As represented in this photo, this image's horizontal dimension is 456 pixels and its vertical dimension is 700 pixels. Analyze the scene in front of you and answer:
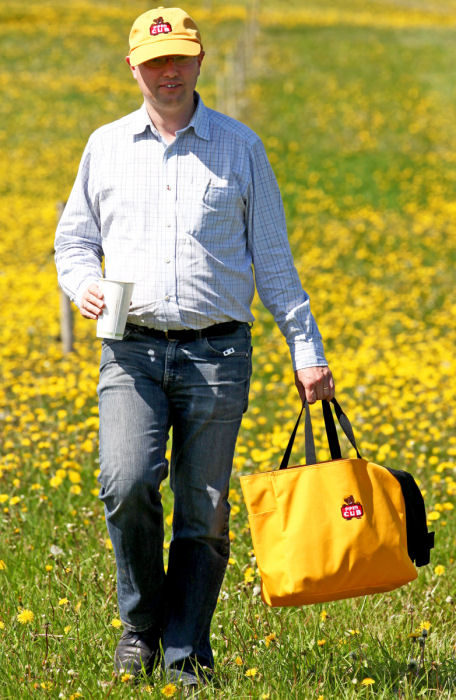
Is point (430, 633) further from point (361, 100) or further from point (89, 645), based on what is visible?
point (361, 100)

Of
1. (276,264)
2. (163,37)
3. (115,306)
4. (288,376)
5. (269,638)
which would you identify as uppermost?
(163,37)

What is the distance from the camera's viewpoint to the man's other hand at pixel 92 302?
10.2 ft

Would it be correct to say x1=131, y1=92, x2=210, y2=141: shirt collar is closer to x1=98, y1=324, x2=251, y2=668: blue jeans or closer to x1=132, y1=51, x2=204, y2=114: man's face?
x1=132, y1=51, x2=204, y2=114: man's face

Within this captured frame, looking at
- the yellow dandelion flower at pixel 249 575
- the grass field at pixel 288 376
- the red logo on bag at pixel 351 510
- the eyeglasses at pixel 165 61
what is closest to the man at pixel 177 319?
the eyeglasses at pixel 165 61

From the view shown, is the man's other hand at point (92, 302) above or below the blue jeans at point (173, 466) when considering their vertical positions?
above

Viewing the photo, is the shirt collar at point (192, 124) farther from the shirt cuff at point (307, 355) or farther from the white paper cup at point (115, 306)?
the shirt cuff at point (307, 355)

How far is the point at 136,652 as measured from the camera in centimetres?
332

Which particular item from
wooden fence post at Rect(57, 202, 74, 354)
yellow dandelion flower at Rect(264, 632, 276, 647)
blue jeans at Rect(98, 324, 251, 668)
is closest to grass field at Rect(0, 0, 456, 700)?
yellow dandelion flower at Rect(264, 632, 276, 647)

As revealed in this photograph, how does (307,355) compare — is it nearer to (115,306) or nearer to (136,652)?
(115,306)

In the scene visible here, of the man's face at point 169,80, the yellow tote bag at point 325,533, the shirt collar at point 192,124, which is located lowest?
the yellow tote bag at point 325,533

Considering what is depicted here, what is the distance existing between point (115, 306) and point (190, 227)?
391mm

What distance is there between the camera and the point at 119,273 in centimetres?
329

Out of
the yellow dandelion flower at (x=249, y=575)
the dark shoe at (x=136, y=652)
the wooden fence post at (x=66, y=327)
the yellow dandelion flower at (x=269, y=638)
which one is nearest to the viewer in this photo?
the dark shoe at (x=136, y=652)

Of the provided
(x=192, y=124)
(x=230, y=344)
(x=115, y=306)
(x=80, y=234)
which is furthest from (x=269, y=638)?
(x=192, y=124)
